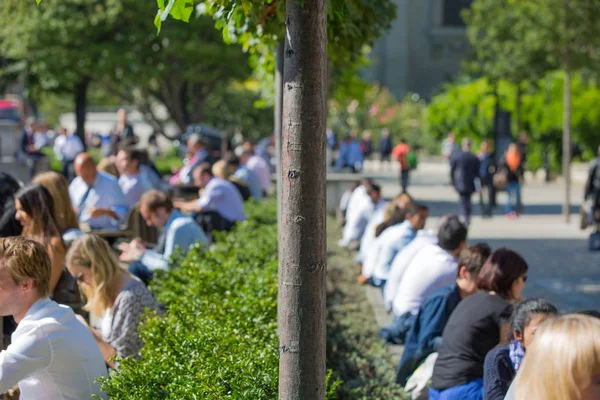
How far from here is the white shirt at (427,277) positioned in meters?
8.00

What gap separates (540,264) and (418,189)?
1662 cm

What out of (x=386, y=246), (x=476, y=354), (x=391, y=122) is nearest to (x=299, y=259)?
(x=476, y=354)

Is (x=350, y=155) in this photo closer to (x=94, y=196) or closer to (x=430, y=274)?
(x=94, y=196)

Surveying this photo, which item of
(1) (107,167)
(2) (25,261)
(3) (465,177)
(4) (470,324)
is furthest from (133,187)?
(3) (465,177)

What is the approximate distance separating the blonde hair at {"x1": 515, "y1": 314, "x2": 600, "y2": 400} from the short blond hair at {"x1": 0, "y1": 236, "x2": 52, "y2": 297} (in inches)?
97.1

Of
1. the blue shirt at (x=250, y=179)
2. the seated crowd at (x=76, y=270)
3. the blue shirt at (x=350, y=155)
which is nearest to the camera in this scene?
the seated crowd at (x=76, y=270)

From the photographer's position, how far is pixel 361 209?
14.6 meters

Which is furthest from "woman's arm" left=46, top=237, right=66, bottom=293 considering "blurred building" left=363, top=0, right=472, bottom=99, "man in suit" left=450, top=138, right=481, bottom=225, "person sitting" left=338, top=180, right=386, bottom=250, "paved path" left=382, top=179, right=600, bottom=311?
"blurred building" left=363, top=0, right=472, bottom=99

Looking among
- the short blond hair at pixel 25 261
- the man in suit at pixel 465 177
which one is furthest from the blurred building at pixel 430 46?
the short blond hair at pixel 25 261

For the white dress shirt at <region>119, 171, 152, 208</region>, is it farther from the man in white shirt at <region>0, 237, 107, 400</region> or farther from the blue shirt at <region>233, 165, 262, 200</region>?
the man in white shirt at <region>0, 237, 107, 400</region>

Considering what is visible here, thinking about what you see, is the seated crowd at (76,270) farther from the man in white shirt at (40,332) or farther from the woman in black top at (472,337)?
the woman in black top at (472,337)

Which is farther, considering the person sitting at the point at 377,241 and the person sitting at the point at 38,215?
the person sitting at the point at 377,241

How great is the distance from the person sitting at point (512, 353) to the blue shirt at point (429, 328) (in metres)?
1.88

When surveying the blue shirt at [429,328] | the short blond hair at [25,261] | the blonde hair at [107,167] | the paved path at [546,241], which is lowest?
the paved path at [546,241]
